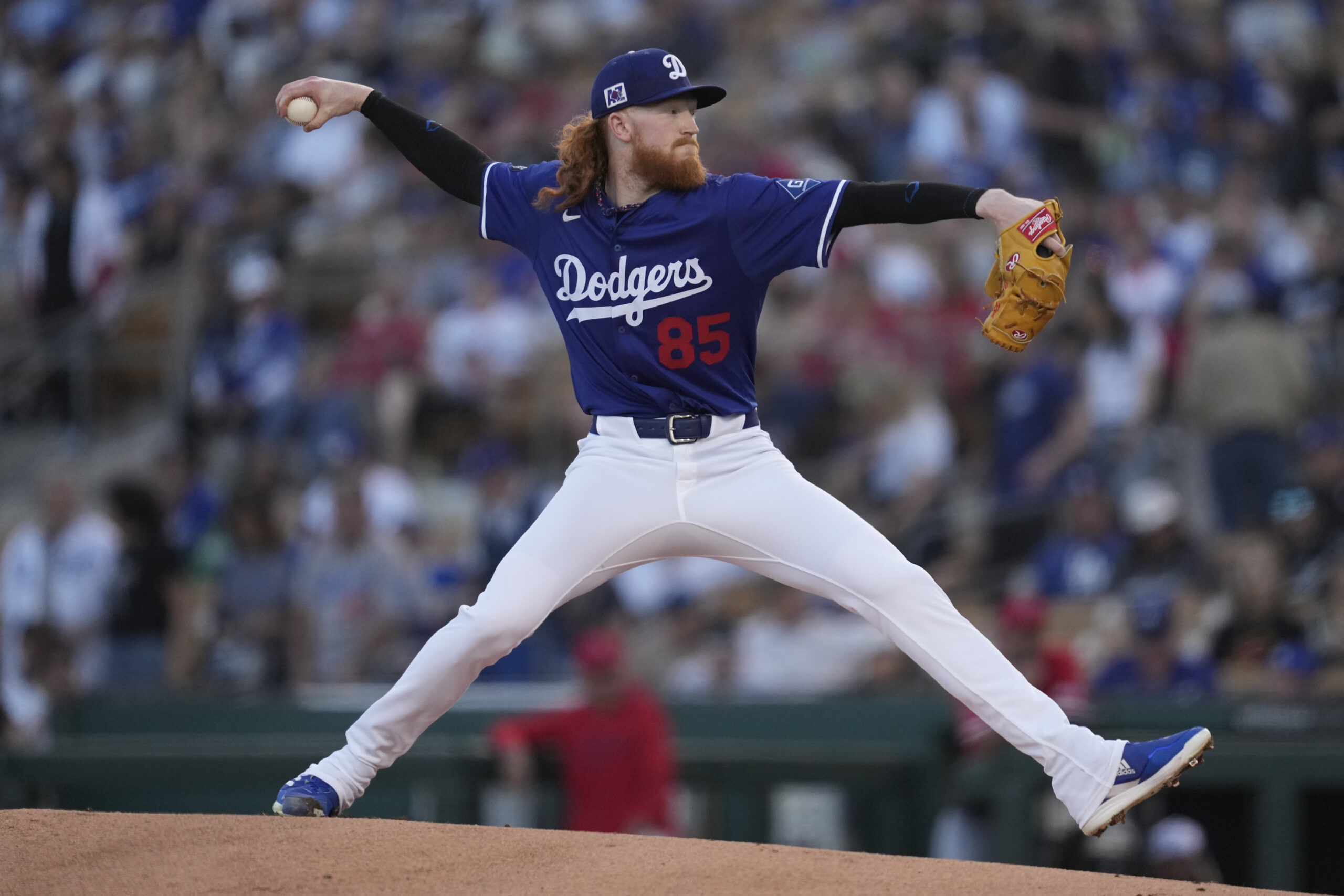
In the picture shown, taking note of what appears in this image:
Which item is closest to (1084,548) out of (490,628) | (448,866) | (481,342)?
(481,342)

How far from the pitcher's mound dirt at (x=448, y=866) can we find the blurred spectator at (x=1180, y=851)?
8.15ft

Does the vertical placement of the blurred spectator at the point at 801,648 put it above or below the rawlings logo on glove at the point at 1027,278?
below

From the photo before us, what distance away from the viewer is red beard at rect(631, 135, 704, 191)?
3.98 metres

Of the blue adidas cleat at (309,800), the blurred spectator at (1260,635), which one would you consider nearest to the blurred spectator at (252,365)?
the blurred spectator at (1260,635)

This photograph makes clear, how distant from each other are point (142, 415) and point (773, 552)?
327 inches

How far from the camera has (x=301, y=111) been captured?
13.6 feet

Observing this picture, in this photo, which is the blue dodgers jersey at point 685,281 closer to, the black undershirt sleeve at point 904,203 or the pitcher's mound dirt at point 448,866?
the black undershirt sleeve at point 904,203

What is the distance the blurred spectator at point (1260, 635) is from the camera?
668 cm

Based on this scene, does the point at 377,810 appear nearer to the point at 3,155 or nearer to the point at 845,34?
the point at 845,34

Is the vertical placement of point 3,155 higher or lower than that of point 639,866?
higher

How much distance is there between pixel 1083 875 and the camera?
12.5 ft

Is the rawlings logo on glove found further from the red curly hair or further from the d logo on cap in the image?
the red curly hair

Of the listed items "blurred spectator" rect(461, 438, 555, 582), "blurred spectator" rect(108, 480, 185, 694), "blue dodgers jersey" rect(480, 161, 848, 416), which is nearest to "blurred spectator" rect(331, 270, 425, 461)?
"blurred spectator" rect(461, 438, 555, 582)

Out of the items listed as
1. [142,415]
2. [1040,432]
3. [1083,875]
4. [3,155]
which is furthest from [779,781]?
[3,155]
